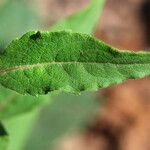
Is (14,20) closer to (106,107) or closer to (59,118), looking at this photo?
(59,118)

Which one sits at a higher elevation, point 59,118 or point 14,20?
point 59,118

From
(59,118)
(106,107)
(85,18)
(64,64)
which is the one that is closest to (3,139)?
(64,64)

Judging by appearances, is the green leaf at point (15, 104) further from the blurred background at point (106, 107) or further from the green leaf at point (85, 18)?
the blurred background at point (106, 107)

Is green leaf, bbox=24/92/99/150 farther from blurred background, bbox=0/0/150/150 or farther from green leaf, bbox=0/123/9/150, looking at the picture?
green leaf, bbox=0/123/9/150

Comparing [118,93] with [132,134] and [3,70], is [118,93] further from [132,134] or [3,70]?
[3,70]

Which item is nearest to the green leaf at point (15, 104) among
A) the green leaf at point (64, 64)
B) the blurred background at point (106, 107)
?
the green leaf at point (64, 64)

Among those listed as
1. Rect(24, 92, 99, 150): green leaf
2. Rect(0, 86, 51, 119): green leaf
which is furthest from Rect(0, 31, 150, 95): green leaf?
Rect(24, 92, 99, 150): green leaf

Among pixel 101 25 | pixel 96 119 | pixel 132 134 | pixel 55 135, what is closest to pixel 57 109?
pixel 55 135
